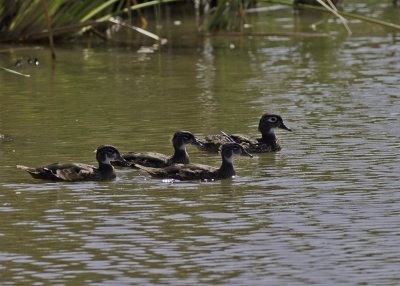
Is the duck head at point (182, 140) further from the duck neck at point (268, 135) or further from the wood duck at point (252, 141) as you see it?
the duck neck at point (268, 135)

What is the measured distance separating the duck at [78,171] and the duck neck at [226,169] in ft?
2.99

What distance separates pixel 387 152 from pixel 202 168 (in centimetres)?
190

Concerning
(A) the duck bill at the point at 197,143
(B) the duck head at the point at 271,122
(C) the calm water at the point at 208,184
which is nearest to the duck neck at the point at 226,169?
(C) the calm water at the point at 208,184

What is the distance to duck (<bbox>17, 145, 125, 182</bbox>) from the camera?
36.8 ft

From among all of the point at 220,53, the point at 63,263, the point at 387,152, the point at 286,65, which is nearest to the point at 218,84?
the point at 286,65

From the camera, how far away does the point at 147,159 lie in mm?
11953

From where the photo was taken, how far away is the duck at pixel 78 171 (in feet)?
36.8

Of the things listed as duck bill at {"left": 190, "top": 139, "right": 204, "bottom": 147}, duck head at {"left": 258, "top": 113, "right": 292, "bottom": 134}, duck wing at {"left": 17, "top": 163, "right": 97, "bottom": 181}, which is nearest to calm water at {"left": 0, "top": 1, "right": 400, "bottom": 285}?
duck wing at {"left": 17, "top": 163, "right": 97, "bottom": 181}

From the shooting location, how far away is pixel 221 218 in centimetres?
995

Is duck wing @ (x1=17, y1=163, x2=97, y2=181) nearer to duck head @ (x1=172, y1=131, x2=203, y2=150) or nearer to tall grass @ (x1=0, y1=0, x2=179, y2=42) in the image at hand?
duck head @ (x1=172, y1=131, x2=203, y2=150)

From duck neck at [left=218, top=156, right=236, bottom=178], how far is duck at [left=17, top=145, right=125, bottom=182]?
0.91 metres

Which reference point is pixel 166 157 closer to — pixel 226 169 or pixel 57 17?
pixel 226 169

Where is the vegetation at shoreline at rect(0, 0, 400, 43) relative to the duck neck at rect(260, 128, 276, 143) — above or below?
above

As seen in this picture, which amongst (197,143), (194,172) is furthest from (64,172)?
(197,143)
